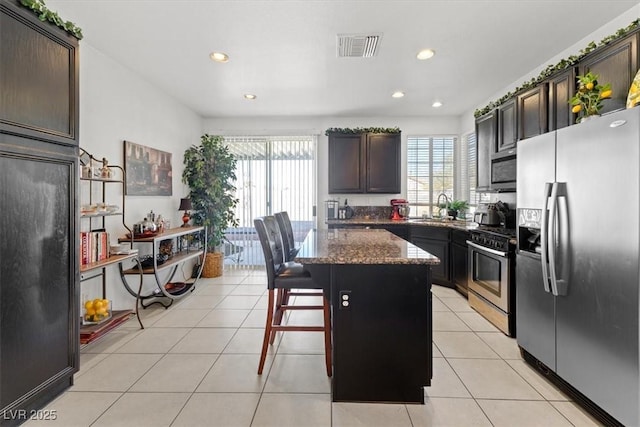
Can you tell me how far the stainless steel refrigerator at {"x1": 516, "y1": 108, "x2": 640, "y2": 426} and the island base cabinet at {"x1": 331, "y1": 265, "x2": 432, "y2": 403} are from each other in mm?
874

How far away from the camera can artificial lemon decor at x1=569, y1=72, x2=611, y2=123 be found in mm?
1916

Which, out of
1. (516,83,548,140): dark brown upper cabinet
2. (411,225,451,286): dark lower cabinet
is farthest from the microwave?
(411,225,451,286): dark lower cabinet

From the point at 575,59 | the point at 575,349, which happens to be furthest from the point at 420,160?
the point at 575,349

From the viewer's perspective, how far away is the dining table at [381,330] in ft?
5.81

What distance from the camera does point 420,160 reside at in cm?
520

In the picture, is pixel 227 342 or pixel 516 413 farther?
pixel 227 342

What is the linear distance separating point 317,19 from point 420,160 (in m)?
3.46

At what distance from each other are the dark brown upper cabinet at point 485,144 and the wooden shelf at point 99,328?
4.13 meters

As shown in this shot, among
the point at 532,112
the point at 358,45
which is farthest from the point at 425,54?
the point at 532,112

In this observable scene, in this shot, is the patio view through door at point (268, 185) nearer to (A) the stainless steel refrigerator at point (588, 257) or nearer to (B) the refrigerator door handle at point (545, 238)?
(A) the stainless steel refrigerator at point (588, 257)

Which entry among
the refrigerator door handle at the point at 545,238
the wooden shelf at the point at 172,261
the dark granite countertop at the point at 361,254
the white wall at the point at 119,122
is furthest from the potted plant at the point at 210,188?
the refrigerator door handle at the point at 545,238

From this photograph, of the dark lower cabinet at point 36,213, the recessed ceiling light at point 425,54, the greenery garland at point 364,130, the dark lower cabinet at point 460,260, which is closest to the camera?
the dark lower cabinet at point 36,213

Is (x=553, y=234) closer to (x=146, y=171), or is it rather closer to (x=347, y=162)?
(x=347, y=162)

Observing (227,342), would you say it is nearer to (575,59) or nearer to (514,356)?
(514,356)
